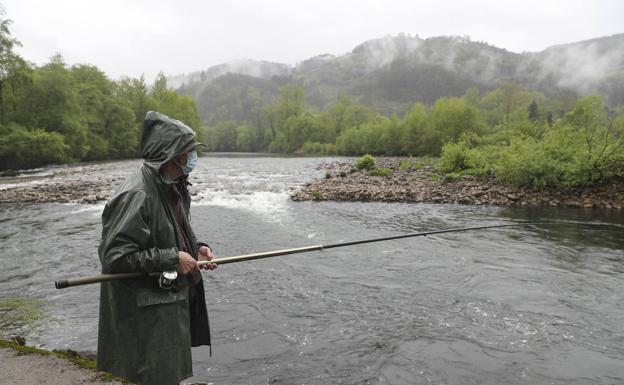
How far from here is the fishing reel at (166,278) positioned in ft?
10.1

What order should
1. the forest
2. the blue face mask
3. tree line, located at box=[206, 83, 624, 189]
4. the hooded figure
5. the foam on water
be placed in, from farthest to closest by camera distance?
the forest → tree line, located at box=[206, 83, 624, 189] → the foam on water → the blue face mask → the hooded figure

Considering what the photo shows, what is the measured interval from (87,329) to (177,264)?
4647 mm

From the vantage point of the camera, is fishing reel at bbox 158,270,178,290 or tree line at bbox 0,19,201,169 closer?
fishing reel at bbox 158,270,178,290

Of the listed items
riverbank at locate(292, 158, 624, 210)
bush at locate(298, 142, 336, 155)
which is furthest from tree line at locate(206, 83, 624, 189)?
riverbank at locate(292, 158, 624, 210)

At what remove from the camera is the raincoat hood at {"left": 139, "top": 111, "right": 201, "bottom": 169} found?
128 inches

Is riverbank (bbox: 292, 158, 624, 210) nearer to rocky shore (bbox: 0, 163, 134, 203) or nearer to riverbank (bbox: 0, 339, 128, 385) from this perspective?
rocky shore (bbox: 0, 163, 134, 203)

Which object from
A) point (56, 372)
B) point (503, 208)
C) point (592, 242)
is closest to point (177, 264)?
point (56, 372)

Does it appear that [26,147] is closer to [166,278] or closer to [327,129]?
[166,278]

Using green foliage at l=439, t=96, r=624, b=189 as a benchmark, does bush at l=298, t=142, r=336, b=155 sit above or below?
above

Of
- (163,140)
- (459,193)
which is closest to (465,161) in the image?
(459,193)

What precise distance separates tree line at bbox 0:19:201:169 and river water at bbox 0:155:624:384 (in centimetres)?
2912

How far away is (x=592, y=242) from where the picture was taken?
39.4 feet

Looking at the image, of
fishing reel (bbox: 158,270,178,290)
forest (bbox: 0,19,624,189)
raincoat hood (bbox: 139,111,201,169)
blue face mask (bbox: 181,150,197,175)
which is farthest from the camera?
forest (bbox: 0,19,624,189)

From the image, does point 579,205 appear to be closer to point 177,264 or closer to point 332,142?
point 177,264
